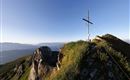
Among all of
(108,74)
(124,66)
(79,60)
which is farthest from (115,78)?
(79,60)

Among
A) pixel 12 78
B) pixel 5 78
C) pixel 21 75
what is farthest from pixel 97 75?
pixel 5 78

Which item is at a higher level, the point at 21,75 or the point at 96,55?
the point at 96,55

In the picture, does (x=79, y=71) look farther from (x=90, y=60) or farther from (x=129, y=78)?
(x=129, y=78)

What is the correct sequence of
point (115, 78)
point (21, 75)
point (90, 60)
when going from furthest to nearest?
point (21, 75), point (90, 60), point (115, 78)

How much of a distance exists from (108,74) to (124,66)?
3.22 m

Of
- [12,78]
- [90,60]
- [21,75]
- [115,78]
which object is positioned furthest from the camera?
[12,78]

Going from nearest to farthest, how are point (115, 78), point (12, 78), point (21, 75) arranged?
point (115, 78) < point (21, 75) < point (12, 78)

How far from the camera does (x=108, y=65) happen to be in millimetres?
25688

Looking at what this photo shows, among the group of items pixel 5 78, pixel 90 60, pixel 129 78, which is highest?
pixel 90 60

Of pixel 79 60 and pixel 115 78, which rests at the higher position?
pixel 79 60

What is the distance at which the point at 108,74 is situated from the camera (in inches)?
971

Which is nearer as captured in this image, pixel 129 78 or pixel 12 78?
pixel 129 78

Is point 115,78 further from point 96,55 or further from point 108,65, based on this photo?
point 96,55

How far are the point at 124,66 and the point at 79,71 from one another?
6.30 meters
